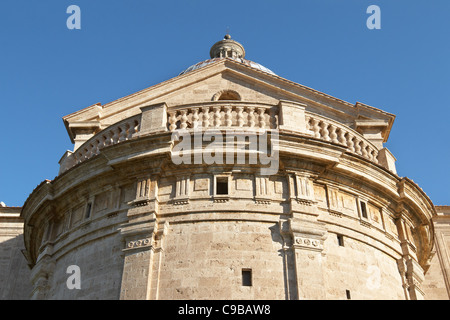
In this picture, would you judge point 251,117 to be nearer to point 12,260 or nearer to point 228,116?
point 228,116

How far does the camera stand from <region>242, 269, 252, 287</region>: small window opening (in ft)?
42.0

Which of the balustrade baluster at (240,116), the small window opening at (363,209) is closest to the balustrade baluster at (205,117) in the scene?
the balustrade baluster at (240,116)

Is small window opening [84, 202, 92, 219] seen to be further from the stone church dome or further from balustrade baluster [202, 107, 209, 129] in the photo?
balustrade baluster [202, 107, 209, 129]

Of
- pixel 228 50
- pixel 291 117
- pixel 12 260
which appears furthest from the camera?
pixel 228 50

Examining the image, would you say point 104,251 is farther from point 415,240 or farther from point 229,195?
point 415,240

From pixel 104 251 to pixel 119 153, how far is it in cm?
265

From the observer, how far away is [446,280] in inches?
798

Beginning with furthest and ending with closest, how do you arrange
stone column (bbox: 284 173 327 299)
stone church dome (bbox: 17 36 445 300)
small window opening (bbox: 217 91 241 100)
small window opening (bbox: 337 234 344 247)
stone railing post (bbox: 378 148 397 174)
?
small window opening (bbox: 217 91 241 100)
stone railing post (bbox: 378 148 397 174)
small window opening (bbox: 337 234 344 247)
stone church dome (bbox: 17 36 445 300)
stone column (bbox: 284 173 327 299)

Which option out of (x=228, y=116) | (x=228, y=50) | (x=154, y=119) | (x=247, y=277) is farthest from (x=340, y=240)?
(x=228, y=50)

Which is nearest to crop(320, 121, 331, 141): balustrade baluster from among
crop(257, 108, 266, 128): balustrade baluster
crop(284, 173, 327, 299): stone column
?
crop(284, 173, 327, 299): stone column

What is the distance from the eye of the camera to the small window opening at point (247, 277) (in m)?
12.8

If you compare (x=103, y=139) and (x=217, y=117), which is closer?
(x=217, y=117)

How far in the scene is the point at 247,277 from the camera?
42.4ft

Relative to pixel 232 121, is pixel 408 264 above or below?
below
